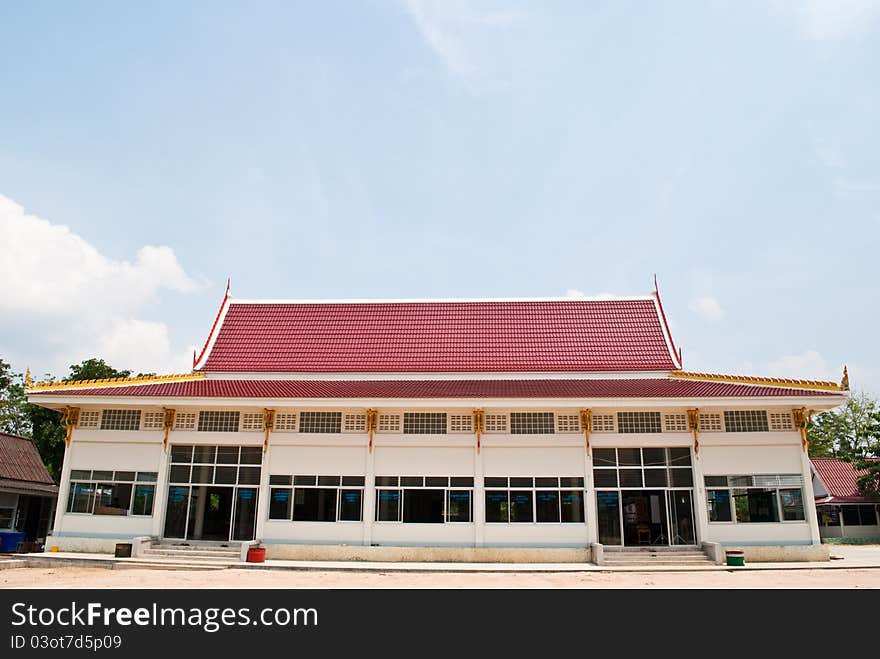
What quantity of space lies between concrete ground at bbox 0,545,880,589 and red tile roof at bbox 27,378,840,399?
441 cm

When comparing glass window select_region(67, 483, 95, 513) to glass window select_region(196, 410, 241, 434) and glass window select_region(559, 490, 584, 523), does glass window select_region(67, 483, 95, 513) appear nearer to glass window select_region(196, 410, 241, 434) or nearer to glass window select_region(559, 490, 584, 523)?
glass window select_region(196, 410, 241, 434)

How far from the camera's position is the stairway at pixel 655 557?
660 inches

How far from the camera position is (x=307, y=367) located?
74.0 feet

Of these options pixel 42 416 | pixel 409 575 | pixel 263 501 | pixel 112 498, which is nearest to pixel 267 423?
pixel 263 501

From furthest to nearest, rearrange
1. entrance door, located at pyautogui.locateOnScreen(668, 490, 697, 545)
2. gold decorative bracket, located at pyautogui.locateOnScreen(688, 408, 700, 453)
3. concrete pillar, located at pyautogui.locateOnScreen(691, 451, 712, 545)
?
gold decorative bracket, located at pyautogui.locateOnScreen(688, 408, 700, 453), entrance door, located at pyautogui.locateOnScreen(668, 490, 697, 545), concrete pillar, located at pyautogui.locateOnScreen(691, 451, 712, 545)

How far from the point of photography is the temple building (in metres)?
17.9

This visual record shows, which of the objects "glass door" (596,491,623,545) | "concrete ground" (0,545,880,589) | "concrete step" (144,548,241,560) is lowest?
"concrete ground" (0,545,880,589)

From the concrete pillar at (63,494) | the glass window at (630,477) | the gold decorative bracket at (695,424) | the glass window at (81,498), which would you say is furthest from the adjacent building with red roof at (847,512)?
the concrete pillar at (63,494)

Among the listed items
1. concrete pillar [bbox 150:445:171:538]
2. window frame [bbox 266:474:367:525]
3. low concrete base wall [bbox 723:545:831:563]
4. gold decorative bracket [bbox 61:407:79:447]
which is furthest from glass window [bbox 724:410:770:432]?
gold decorative bracket [bbox 61:407:79:447]

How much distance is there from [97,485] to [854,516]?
106ft

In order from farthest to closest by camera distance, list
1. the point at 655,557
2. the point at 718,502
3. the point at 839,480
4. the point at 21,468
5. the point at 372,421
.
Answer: the point at 839,480 → the point at 21,468 → the point at 372,421 → the point at 718,502 → the point at 655,557

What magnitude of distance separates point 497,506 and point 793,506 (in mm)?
7979

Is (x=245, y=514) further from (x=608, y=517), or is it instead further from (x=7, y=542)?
(x=608, y=517)

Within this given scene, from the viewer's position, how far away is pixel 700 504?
17875 mm
